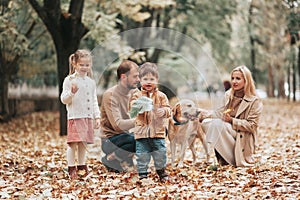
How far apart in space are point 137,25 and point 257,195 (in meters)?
19.2

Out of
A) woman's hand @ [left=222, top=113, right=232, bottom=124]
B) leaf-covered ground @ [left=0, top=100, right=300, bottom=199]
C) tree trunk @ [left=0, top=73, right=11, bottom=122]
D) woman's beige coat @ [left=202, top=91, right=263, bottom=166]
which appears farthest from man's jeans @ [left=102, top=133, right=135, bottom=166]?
tree trunk @ [left=0, top=73, right=11, bottom=122]

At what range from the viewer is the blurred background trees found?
14102 millimetres

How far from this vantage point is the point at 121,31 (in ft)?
75.1

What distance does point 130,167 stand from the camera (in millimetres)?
7898

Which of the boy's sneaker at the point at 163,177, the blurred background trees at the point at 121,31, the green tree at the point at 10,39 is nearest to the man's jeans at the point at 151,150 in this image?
the boy's sneaker at the point at 163,177

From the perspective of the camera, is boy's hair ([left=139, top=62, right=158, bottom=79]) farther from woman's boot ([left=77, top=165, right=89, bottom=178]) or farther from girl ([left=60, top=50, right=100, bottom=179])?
woman's boot ([left=77, top=165, right=89, bottom=178])

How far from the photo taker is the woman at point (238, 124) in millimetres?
7746

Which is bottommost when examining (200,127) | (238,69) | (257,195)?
(257,195)

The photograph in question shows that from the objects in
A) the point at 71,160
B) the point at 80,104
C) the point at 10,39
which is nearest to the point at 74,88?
the point at 80,104

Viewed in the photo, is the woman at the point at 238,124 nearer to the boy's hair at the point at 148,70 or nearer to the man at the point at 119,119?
the man at the point at 119,119

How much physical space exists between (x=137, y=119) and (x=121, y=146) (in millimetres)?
1038

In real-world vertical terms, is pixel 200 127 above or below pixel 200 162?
above

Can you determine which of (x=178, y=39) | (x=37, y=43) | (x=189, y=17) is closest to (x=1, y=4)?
(x=37, y=43)

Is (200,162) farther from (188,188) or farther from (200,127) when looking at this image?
(188,188)
